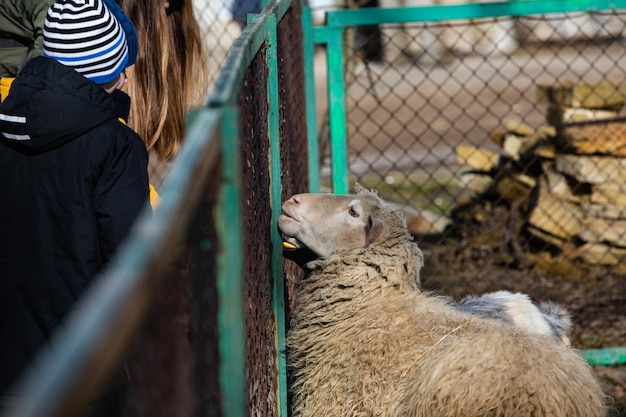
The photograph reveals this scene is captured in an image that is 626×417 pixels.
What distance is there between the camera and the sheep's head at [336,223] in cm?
276

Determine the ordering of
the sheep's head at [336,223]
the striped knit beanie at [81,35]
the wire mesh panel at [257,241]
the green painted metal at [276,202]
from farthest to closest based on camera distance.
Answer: the sheep's head at [336,223] < the green painted metal at [276,202] < the striped knit beanie at [81,35] < the wire mesh panel at [257,241]

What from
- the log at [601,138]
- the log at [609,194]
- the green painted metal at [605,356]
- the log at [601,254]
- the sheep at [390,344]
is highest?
the log at [601,138]

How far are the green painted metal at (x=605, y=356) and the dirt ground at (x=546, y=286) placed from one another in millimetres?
103

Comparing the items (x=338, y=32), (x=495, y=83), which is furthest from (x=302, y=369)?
(x=495, y=83)

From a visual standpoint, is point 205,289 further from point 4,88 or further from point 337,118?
point 337,118

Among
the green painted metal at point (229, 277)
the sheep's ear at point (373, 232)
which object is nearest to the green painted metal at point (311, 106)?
the sheep's ear at point (373, 232)

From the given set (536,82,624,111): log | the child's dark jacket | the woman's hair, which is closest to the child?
the child's dark jacket

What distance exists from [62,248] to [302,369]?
0.96 metres

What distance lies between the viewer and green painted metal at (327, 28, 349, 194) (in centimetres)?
466

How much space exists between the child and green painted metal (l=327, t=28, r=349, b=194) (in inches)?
102

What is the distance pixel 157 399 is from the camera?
3.37 feet

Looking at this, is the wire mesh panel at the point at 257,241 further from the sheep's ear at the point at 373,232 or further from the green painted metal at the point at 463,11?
the green painted metal at the point at 463,11

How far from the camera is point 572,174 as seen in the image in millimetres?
5699

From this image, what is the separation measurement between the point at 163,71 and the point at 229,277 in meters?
1.82
